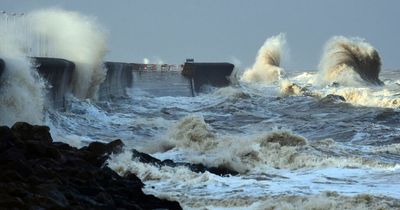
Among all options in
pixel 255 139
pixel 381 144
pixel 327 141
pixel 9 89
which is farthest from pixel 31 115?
pixel 381 144

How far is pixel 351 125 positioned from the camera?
18141 millimetres

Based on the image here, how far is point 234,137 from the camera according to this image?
13.7 meters

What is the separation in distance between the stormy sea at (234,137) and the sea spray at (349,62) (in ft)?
29.5

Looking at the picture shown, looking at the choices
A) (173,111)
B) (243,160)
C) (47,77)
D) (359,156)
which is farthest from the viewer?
(173,111)

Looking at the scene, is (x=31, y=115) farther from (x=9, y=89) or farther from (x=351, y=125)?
(x=351, y=125)

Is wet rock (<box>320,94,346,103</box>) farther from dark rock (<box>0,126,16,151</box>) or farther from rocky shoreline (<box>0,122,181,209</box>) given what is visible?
dark rock (<box>0,126,16,151</box>)

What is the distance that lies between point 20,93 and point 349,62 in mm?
30069

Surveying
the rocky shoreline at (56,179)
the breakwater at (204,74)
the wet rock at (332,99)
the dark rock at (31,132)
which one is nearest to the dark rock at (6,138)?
the rocky shoreline at (56,179)

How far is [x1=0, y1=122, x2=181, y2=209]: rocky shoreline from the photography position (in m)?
6.42

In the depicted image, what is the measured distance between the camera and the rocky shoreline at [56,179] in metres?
6.42

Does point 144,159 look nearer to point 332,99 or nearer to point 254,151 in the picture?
point 254,151

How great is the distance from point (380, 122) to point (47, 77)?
9.01 metres

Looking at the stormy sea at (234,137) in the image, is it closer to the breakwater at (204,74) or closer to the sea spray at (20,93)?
the sea spray at (20,93)

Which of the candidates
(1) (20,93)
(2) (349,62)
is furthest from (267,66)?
(1) (20,93)
